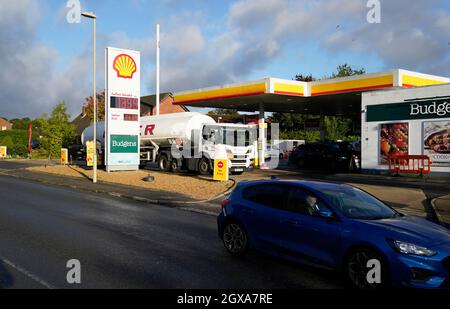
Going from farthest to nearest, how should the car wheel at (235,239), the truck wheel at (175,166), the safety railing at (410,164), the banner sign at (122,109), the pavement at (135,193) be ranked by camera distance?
the truck wheel at (175,166) < the banner sign at (122,109) < the safety railing at (410,164) < the pavement at (135,193) < the car wheel at (235,239)

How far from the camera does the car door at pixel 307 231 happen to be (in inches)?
249

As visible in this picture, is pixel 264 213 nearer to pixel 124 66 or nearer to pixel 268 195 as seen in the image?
pixel 268 195

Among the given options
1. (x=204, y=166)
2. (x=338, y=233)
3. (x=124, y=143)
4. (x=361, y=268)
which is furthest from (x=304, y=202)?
(x=124, y=143)

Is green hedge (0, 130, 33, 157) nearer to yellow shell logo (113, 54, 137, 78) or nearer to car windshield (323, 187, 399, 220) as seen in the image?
yellow shell logo (113, 54, 137, 78)

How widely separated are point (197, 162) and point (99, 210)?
11891 millimetres

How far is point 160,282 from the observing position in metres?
6.26

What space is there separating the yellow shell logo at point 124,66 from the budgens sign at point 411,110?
12.9m

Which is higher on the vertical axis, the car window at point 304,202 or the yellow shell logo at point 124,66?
the yellow shell logo at point 124,66

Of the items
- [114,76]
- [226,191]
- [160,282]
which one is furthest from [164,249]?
[114,76]

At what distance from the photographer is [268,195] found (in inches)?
300

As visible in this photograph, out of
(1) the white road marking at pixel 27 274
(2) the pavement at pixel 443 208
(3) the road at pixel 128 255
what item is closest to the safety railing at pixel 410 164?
(2) the pavement at pixel 443 208

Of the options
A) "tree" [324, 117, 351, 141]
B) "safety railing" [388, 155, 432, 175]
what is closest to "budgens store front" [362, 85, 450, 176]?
"safety railing" [388, 155, 432, 175]

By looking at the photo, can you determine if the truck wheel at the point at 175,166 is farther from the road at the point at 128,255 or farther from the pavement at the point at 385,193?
the road at the point at 128,255

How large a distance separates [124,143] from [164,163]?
2.93 m
